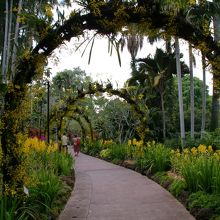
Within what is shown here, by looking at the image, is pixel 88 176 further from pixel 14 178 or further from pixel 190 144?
pixel 14 178

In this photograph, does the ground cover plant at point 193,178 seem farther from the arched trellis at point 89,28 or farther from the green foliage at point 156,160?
the arched trellis at point 89,28

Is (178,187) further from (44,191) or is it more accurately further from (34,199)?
(34,199)

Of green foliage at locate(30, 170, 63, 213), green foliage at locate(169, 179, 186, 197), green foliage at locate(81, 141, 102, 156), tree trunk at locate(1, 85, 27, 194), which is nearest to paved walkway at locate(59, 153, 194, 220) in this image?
green foliage at locate(169, 179, 186, 197)

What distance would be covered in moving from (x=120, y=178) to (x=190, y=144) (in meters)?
5.18

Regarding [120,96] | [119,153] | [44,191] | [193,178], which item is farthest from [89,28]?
[119,153]

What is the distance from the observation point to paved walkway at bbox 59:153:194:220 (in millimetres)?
7691

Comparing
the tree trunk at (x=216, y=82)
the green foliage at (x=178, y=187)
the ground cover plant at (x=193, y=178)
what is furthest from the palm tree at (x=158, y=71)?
the green foliage at (x=178, y=187)

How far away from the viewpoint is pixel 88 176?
46.6ft

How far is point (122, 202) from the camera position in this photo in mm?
9008

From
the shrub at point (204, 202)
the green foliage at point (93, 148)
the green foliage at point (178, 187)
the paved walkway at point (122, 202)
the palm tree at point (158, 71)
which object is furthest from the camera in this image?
the green foliage at point (93, 148)

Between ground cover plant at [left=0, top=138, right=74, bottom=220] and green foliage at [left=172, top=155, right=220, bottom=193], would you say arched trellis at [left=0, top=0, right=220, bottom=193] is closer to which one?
ground cover plant at [left=0, top=138, right=74, bottom=220]

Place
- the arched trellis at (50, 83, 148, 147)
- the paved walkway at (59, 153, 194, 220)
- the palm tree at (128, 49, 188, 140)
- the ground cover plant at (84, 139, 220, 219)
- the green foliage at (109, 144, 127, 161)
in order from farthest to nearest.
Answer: the palm tree at (128, 49, 188, 140) < the green foliage at (109, 144, 127, 161) < the arched trellis at (50, 83, 148, 147) < the paved walkway at (59, 153, 194, 220) < the ground cover plant at (84, 139, 220, 219)

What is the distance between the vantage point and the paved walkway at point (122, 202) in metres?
7.69

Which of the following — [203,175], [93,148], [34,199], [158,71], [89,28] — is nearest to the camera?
[89,28]
